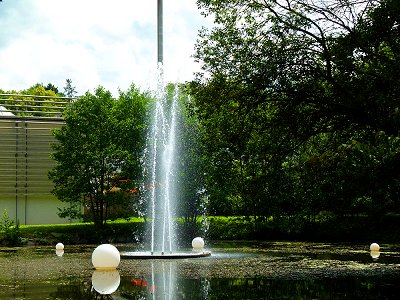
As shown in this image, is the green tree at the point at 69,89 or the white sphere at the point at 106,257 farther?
the green tree at the point at 69,89

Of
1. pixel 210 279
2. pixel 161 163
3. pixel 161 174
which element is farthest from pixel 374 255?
Result: pixel 161 174

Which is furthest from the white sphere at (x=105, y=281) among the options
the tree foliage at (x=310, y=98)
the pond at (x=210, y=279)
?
the tree foliage at (x=310, y=98)

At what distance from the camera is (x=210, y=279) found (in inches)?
447

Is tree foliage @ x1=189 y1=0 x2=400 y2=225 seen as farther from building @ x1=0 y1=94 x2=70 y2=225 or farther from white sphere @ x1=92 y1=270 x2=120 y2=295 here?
building @ x1=0 y1=94 x2=70 y2=225

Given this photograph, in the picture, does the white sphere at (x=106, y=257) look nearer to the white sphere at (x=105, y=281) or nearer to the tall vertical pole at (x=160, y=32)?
the white sphere at (x=105, y=281)

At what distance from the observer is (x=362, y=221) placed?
25359 mm

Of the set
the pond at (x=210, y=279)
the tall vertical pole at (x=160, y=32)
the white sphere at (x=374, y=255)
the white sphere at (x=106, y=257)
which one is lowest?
the white sphere at (x=374, y=255)

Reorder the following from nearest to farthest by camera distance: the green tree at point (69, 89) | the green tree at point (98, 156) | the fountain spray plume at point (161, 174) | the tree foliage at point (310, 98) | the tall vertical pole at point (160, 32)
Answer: the tree foliage at point (310, 98), the tall vertical pole at point (160, 32), the fountain spray plume at point (161, 174), the green tree at point (98, 156), the green tree at point (69, 89)

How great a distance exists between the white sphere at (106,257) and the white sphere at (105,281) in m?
0.19

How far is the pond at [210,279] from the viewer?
9.27 meters

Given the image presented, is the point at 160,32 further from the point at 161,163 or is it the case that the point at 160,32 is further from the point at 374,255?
the point at 374,255

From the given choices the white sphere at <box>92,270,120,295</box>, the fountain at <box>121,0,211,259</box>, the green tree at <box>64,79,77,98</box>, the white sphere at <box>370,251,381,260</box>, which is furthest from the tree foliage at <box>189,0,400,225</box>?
the green tree at <box>64,79,77,98</box>

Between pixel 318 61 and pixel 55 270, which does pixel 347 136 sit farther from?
pixel 55 270

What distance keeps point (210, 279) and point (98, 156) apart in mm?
17710
